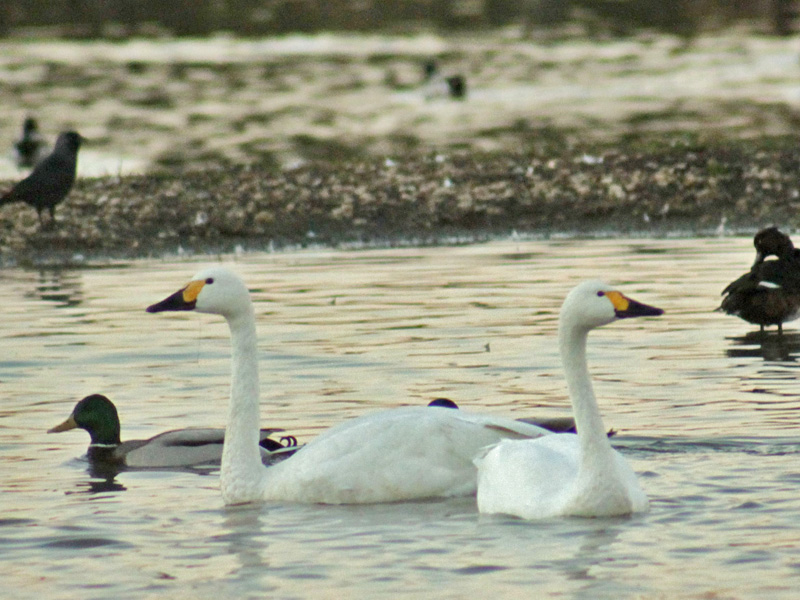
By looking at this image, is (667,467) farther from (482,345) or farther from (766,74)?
(766,74)

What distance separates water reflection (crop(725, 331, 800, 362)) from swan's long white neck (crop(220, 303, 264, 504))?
5.48m

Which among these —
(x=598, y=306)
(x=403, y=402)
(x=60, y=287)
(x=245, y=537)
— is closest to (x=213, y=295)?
(x=245, y=537)

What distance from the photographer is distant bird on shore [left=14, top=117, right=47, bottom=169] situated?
95.7 feet

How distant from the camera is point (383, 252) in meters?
21.4

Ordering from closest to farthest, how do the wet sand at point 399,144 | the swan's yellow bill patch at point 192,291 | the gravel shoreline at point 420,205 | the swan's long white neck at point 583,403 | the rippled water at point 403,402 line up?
1. the rippled water at point 403,402
2. the swan's long white neck at point 583,403
3. the swan's yellow bill patch at point 192,291
4. the gravel shoreline at point 420,205
5. the wet sand at point 399,144

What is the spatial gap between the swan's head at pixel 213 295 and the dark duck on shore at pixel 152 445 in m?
1.02

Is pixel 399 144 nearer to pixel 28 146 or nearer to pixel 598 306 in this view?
pixel 28 146

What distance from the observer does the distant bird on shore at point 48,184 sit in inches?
842

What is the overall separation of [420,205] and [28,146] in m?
9.46

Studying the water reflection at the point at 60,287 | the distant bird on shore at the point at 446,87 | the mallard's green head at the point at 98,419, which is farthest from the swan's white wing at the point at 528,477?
the distant bird on shore at the point at 446,87

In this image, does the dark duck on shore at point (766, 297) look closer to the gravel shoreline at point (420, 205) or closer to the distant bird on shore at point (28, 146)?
the gravel shoreline at point (420, 205)

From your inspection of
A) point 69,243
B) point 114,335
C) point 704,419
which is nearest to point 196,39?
point 69,243

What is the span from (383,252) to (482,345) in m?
7.23

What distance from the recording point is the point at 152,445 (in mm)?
10203
